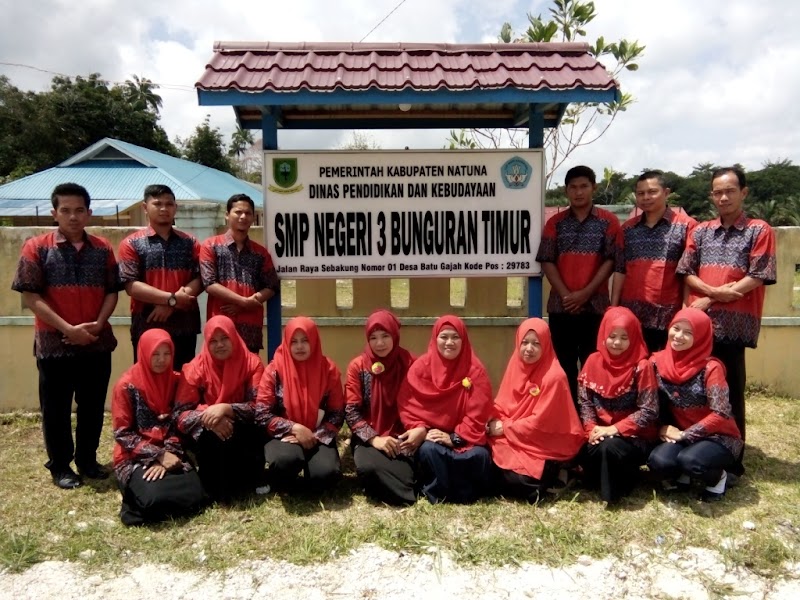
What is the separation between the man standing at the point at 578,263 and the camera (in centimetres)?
402

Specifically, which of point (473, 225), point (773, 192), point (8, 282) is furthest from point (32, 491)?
point (773, 192)

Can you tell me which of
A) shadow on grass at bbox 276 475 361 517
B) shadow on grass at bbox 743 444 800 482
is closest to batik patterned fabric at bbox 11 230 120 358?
shadow on grass at bbox 276 475 361 517

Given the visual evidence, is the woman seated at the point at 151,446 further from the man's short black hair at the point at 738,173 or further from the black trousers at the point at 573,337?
the man's short black hair at the point at 738,173

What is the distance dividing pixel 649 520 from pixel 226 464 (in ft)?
7.46

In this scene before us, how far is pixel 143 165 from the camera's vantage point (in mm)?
24672

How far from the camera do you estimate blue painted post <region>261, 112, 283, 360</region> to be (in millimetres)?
4117

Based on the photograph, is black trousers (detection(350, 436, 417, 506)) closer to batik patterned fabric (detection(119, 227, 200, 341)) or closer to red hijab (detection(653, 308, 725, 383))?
batik patterned fabric (detection(119, 227, 200, 341))

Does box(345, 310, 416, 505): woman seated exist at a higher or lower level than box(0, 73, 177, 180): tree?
lower

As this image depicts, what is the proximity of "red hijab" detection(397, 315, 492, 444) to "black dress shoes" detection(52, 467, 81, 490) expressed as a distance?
2.01 m

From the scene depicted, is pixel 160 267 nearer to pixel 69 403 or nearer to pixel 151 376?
pixel 151 376

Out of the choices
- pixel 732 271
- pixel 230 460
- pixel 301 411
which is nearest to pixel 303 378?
pixel 301 411

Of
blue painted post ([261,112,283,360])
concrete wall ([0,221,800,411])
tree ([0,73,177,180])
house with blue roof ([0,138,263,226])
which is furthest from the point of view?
tree ([0,73,177,180])

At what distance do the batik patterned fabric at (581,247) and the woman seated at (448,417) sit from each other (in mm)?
944

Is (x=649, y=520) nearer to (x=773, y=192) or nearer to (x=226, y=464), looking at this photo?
(x=226, y=464)
